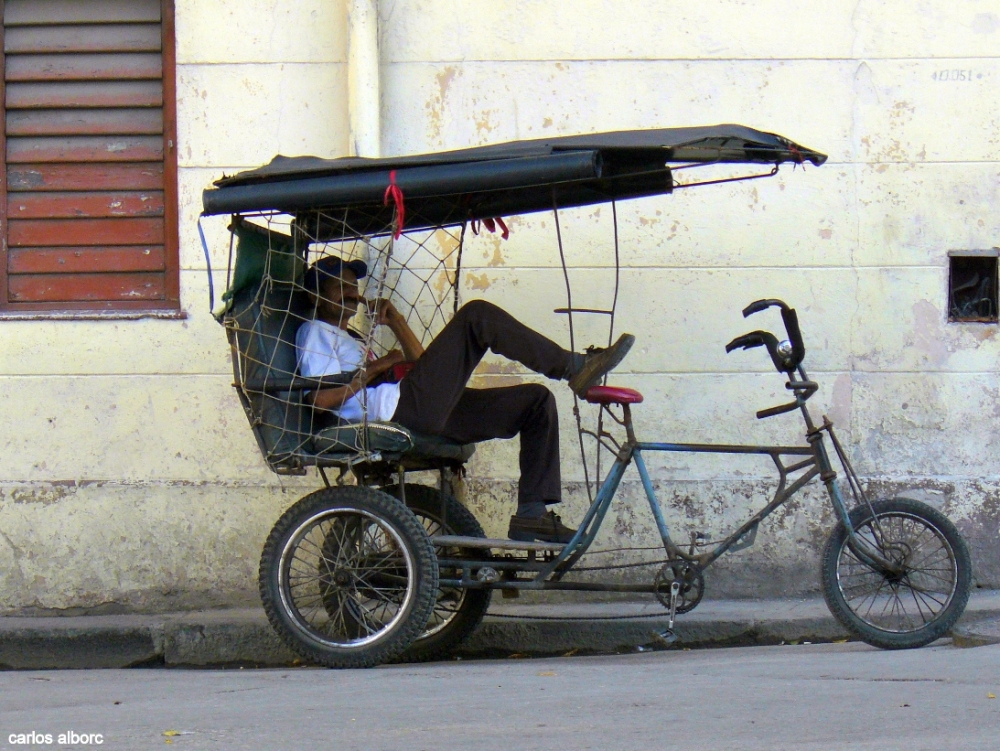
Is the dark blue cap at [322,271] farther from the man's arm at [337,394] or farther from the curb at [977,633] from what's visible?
the curb at [977,633]

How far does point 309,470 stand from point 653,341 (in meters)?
1.76

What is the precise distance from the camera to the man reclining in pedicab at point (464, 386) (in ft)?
14.9

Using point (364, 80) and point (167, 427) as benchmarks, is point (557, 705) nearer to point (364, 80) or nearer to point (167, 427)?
point (167, 427)

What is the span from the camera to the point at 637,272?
18.8ft

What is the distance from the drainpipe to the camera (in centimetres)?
556

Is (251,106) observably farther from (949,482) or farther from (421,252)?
(949,482)

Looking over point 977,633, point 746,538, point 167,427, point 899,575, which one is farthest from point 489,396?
point 977,633

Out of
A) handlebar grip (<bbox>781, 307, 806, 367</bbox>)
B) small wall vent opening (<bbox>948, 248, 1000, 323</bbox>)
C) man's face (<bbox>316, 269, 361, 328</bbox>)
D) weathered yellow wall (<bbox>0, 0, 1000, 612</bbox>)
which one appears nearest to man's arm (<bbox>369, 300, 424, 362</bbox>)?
man's face (<bbox>316, 269, 361, 328</bbox>)

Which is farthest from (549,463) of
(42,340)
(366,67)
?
(42,340)

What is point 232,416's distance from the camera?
5.75 m

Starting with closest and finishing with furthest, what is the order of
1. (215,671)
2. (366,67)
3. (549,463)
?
(549,463) < (215,671) < (366,67)

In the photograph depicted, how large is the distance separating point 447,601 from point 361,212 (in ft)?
5.39

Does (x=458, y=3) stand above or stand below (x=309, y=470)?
above

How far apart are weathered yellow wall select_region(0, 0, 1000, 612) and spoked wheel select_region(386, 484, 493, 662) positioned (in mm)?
704
